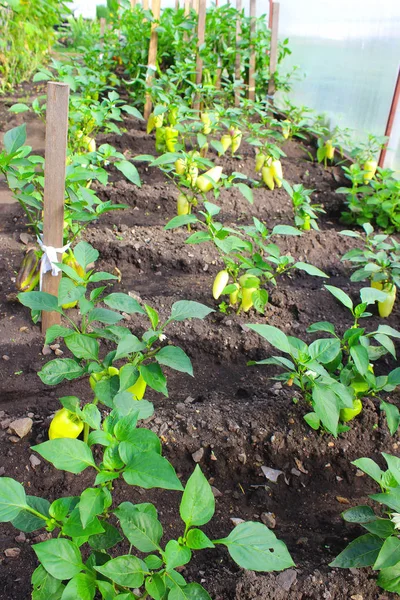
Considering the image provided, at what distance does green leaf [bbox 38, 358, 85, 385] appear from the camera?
1.46m

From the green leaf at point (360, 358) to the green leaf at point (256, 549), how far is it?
0.62 meters

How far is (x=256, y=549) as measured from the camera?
3.42ft

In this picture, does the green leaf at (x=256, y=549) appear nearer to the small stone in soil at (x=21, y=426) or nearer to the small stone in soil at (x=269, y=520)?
the small stone in soil at (x=269, y=520)

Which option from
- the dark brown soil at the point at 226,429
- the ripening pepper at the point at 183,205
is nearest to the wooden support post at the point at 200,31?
the ripening pepper at the point at 183,205

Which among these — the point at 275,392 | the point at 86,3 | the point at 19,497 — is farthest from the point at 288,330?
the point at 86,3

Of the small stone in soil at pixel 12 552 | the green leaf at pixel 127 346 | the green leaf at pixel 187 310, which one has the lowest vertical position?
the small stone in soil at pixel 12 552

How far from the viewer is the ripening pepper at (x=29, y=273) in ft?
7.38

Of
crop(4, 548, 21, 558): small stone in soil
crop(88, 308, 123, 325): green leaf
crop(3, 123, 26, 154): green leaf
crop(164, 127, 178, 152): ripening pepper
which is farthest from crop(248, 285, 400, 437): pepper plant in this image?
crop(164, 127, 178, 152): ripening pepper

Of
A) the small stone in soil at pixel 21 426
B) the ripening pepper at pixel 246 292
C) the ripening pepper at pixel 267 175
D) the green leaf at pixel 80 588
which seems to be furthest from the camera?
the ripening pepper at pixel 267 175

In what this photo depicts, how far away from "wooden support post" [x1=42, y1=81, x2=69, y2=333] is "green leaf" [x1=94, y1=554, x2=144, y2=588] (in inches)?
46.6

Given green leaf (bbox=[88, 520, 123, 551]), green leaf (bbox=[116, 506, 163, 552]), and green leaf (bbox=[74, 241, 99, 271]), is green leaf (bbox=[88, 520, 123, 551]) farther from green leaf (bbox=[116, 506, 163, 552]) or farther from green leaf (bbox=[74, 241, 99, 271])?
green leaf (bbox=[74, 241, 99, 271])

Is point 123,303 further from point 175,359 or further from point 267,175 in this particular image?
point 267,175

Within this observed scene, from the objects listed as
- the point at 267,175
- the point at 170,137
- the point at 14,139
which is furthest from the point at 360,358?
the point at 170,137

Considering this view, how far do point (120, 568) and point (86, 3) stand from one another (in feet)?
52.1
